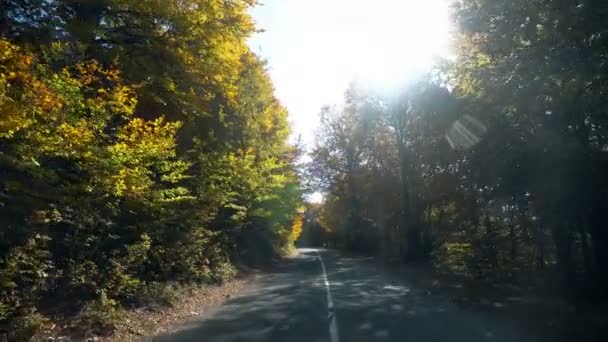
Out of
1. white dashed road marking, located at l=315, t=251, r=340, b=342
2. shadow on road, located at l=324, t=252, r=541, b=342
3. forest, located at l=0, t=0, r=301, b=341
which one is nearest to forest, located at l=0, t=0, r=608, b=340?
forest, located at l=0, t=0, r=301, b=341

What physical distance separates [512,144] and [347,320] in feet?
24.7

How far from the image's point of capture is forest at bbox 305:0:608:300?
9.21 metres

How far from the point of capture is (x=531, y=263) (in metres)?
20.2

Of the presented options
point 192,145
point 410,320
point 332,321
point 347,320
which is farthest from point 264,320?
point 192,145

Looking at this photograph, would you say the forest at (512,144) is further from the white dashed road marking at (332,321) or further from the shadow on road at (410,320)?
the white dashed road marking at (332,321)

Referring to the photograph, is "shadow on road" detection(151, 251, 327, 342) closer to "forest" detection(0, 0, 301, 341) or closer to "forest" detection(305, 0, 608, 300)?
"forest" detection(0, 0, 301, 341)

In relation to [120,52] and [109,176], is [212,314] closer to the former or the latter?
[109,176]

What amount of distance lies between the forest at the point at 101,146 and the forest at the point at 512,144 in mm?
6458

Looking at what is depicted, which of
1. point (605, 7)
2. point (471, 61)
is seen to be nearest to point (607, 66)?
point (605, 7)

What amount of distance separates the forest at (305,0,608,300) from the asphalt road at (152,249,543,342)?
13.1 feet

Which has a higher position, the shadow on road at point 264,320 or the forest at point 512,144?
the forest at point 512,144

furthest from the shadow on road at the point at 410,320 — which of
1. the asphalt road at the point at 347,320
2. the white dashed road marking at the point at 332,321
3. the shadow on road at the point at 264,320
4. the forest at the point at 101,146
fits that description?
the forest at the point at 101,146

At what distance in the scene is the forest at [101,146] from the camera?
8945mm

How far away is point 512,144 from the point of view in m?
16.0
